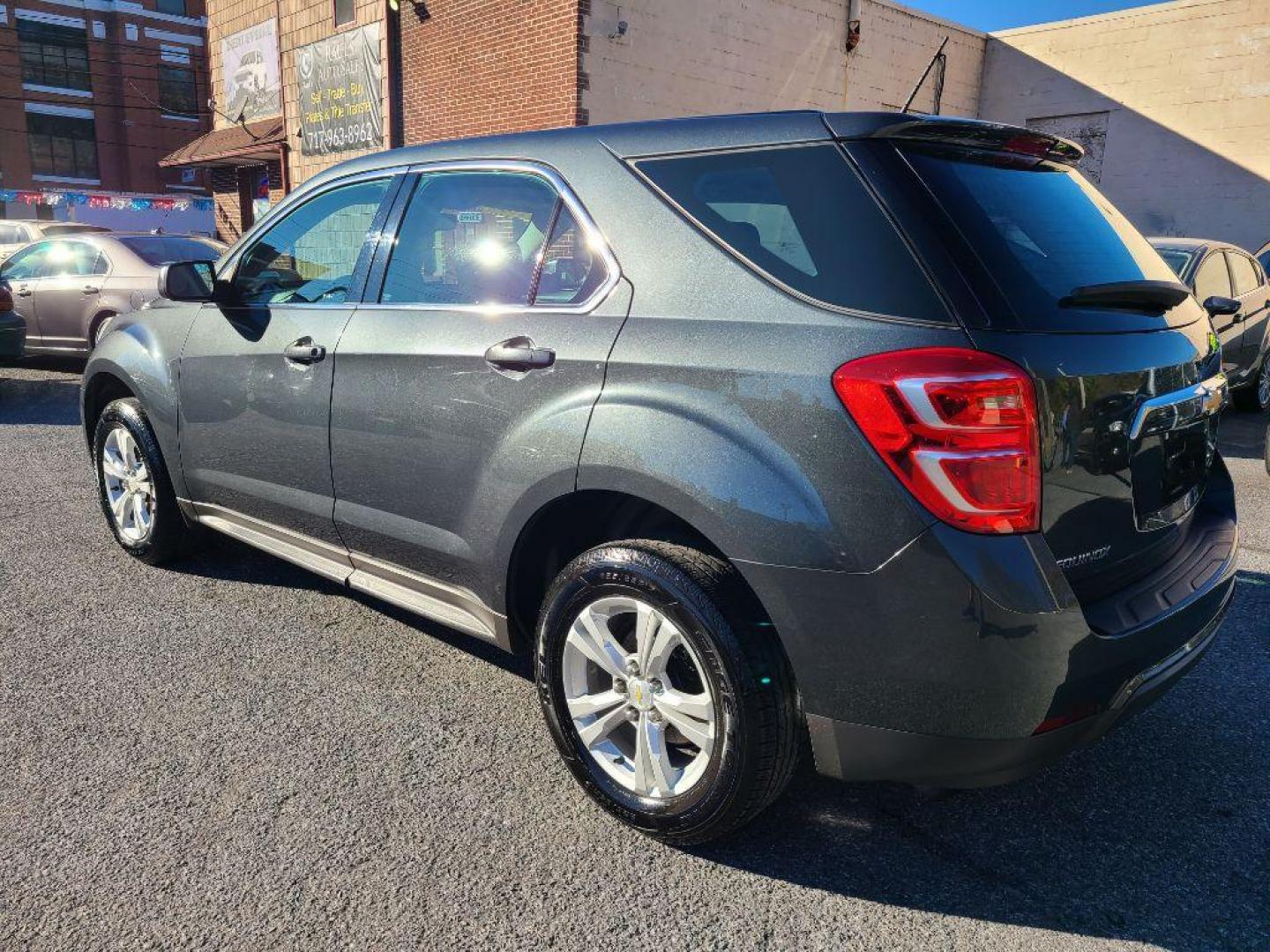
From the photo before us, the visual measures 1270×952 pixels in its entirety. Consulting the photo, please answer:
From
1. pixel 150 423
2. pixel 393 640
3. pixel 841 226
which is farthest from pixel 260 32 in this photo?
pixel 841 226

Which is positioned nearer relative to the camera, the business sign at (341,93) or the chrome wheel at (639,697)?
the chrome wheel at (639,697)

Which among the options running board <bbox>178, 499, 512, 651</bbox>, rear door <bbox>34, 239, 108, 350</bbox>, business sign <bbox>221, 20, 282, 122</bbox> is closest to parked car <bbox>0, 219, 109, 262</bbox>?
business sign <bbox>221, 20, 282, 122</bbox>

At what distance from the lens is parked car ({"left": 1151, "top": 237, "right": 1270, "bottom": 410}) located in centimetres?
810

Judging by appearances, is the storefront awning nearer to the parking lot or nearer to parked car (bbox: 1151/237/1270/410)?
parked car (bbox: 1151/237/1270/410)

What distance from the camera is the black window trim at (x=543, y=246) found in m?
2.53

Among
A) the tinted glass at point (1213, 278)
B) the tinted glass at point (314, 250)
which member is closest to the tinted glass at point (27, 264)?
the tinted glass at point (314, 250)

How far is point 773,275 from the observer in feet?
7.25

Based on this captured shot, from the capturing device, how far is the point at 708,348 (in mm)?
2229

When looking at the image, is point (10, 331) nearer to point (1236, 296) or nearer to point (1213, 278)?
point (1213, 278)

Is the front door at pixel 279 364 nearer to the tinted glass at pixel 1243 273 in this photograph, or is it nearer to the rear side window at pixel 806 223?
the rear side window at pixel 806 223

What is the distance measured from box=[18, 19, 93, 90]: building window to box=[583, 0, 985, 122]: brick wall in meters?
39.2

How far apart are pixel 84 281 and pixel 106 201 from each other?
32873 millimetres

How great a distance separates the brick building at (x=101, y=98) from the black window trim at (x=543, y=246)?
39871mm

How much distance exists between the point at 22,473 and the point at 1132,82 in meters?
17.9
